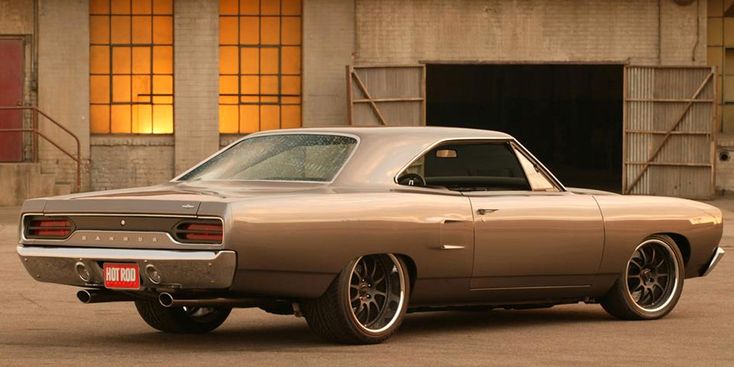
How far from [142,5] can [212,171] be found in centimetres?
2064

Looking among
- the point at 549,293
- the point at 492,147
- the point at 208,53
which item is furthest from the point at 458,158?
the point at 208,53

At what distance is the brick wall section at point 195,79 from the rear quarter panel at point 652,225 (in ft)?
64.9

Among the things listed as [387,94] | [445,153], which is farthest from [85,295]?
[387,94]

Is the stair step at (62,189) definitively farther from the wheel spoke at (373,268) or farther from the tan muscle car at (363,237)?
the wheel spoke at (373,268)

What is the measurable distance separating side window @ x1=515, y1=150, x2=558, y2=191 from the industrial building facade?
63.8ft

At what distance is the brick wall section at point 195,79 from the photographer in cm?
3091

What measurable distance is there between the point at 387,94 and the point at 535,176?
19.7 metres

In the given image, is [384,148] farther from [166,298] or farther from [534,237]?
[166,298]

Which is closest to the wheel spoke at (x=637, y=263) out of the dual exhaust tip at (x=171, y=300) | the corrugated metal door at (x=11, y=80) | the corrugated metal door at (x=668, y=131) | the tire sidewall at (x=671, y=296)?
the tire sidewall at (x=671, y=296)

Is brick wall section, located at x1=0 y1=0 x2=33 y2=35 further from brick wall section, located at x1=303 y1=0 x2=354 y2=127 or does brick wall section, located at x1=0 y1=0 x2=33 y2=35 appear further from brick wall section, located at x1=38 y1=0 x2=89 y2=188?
brick wall section, located at x1=303 y1=0 x2=354 y2=127

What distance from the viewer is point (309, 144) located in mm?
10547

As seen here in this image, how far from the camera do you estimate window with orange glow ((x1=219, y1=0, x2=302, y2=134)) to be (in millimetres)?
31109

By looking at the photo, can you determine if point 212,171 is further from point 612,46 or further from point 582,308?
point 612,46

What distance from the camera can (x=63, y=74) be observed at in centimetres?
3091
